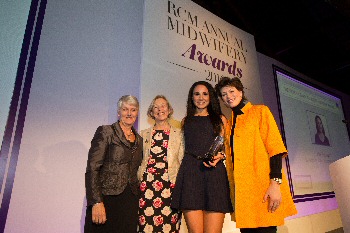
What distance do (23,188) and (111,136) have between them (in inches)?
29.0

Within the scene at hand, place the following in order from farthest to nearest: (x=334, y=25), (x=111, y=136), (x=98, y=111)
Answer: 1. (x=334, y=25)
2. (x=98, y=111)
3. (x=111, y=136)

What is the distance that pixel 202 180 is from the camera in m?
1.60

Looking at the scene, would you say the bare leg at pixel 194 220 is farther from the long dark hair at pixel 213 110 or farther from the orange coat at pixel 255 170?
the long dark hair at pixel 213 110

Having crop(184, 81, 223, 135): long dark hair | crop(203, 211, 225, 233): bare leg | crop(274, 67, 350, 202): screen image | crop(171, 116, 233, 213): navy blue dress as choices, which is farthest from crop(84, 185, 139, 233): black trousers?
crop(274, 67, 350, 202): screen image

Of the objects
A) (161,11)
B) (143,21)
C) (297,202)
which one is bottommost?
(297,202)

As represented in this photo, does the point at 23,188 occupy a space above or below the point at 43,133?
below

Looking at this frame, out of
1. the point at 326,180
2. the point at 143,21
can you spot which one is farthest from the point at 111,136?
the point at 326,180

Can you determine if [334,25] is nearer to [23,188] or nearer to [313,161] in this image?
[313,161]

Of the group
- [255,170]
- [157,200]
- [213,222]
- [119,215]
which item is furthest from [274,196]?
[119,215]

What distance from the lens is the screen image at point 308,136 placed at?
378 cm

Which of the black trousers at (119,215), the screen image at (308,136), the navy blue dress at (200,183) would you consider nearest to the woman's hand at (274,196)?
the navy blue dress at (200,183)

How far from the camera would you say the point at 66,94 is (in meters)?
1.93

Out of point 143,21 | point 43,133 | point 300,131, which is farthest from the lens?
point 300,131

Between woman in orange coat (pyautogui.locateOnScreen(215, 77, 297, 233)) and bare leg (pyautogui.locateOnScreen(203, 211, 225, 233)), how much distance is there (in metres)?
0.10
